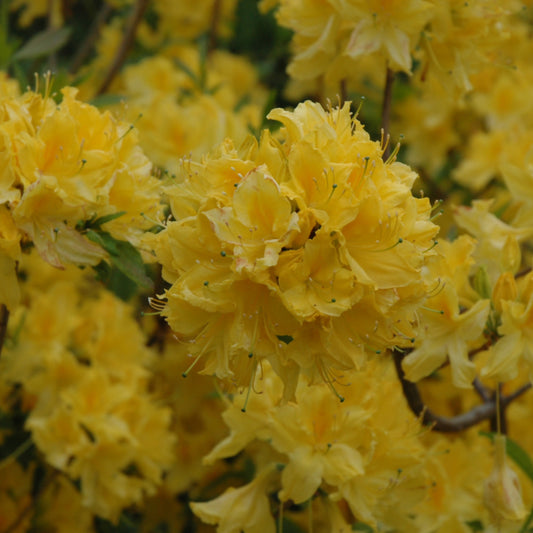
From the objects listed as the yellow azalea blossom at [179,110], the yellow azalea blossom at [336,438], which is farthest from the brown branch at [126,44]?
the yellow azalea blossom at [336,438]

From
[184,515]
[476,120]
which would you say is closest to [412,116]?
[476,120]

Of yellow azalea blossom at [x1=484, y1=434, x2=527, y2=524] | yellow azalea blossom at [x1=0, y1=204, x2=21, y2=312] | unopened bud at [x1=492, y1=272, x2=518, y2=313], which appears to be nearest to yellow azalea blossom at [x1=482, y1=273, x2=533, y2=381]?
unopened bud at [x1=492, y1=272, x2=518, y2=313]

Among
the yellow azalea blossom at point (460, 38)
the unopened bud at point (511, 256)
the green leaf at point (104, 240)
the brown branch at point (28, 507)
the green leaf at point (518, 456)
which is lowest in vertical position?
the brown branch at point (28, 507)

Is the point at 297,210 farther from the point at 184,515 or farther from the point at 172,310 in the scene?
the point at 184,515

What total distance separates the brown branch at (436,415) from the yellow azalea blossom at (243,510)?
0.84ft

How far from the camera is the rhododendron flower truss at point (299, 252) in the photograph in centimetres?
97

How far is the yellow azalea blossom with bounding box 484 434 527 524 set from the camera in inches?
52.1

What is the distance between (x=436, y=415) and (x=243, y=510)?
378 mm

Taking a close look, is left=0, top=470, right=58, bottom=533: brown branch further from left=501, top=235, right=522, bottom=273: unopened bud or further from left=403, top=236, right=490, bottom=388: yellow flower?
left=501, top=235, right=522, bottom=273: unopened bud

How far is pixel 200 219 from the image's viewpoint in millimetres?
994

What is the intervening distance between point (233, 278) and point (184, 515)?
4.02 ft

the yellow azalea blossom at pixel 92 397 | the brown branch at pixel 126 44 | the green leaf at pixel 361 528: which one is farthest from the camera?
the brown branch at pixel 126 44

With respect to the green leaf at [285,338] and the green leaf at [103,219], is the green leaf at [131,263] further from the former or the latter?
the green leaf at [285,338]

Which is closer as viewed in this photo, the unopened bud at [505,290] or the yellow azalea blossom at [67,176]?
the yellow azalea blossom at [67,176]
